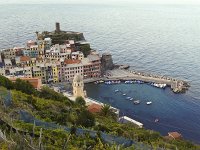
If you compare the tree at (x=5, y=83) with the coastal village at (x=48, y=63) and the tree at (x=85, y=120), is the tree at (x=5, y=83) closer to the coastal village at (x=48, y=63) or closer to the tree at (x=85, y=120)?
the tree at (x=85, y=120)

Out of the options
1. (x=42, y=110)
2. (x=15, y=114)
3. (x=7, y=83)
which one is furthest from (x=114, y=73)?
(x=15, y=114)

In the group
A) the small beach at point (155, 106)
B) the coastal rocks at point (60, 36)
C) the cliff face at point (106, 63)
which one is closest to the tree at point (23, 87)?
the small beach at point (155, 106)

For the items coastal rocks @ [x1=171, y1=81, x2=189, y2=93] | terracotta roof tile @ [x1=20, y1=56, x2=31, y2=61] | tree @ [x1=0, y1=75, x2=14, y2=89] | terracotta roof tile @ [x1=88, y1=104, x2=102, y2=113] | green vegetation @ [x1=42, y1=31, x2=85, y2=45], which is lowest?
coastal rocks @ [x1=171, y1=81, x2=189, y2=93]

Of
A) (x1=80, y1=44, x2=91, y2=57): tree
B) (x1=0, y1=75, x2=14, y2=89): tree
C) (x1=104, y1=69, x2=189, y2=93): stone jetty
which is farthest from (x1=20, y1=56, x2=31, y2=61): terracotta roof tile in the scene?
(x1=0, y1=75, x2=14, y2=89): tree

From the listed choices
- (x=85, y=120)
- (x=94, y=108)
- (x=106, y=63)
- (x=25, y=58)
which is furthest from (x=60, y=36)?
(x=85, y=120)

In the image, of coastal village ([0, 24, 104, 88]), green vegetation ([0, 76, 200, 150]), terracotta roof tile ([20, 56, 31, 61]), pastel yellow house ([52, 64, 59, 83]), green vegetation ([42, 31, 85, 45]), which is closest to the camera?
green vegetation ([0, 76, 200, 150])

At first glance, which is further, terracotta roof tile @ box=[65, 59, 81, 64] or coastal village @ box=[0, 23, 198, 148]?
terracotta roof tile @ box=[65, 59, 81, 64]

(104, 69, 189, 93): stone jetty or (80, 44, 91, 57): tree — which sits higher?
(80, 44, 91, 57): tree

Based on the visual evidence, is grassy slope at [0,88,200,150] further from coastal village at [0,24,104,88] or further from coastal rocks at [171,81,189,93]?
coastal village at [0,24,104,88]

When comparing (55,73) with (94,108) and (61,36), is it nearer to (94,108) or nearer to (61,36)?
(61,36)
